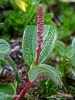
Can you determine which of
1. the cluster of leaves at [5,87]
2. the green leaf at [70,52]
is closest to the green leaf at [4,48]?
the cluster of leaves at [5,87]

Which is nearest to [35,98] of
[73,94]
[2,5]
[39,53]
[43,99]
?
[43,99]

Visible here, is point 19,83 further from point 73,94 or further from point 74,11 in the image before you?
point 74,11

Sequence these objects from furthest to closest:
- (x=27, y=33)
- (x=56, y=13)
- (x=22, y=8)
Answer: (x=56, y=13), (x=22, y=8), (x=27, y=33)

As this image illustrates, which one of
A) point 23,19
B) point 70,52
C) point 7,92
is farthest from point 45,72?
point 23,19

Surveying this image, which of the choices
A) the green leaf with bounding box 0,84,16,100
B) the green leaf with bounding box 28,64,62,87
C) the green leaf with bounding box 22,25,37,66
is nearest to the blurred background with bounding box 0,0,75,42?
the green leaf with bounding box 22,25,37,66

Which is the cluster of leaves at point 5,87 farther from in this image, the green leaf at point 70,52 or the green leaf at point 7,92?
the green leaf at point 70,52

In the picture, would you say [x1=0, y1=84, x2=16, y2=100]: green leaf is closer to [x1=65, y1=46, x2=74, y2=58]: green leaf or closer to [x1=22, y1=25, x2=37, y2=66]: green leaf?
[x1=22, y1=25, x2=37, y2=66]: green leaf
